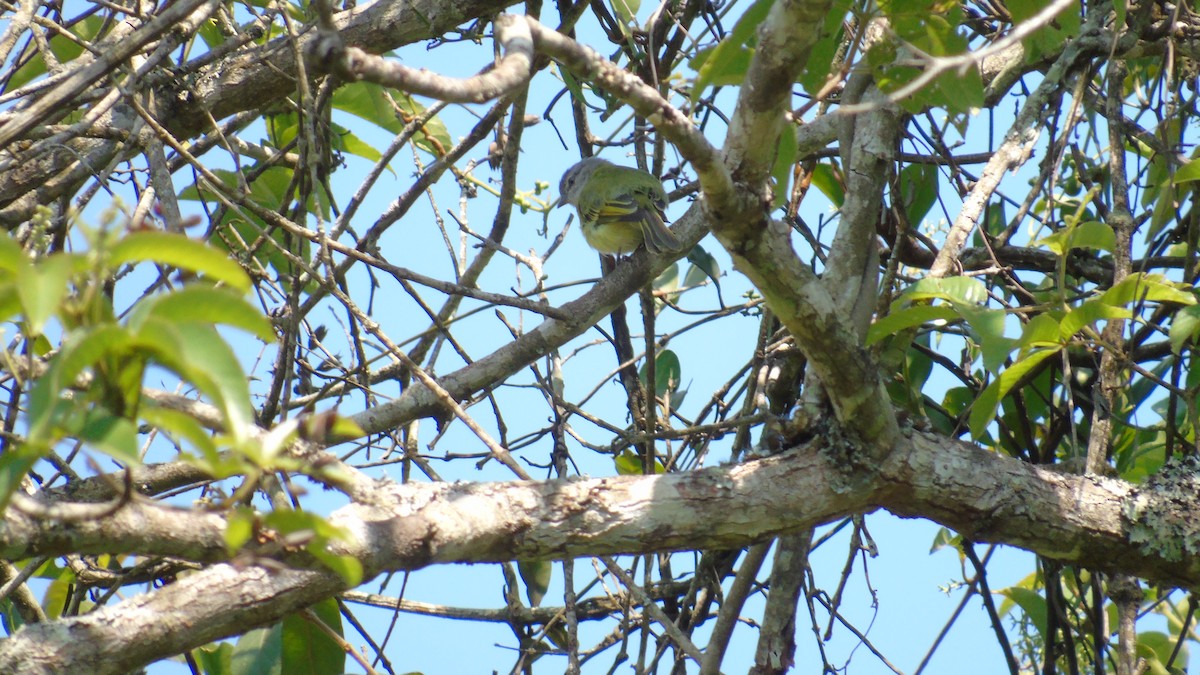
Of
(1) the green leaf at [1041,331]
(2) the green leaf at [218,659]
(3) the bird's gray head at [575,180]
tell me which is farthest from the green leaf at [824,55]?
(3) the bird's gray head at [575,180]

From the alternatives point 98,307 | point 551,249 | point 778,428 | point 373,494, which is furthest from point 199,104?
point 98,307

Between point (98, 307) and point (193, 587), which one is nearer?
point (98, 307)

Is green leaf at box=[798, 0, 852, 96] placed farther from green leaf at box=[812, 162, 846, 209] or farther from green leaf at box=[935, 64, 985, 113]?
green leaf at box=[812, 162, 846, 209]

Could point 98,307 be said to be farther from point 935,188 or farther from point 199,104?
point 935,188

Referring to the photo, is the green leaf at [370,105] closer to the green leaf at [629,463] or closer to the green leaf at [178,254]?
the green leaf at [629,463]

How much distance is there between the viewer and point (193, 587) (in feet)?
6.15

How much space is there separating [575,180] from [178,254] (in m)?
5.70

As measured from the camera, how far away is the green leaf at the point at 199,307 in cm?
111

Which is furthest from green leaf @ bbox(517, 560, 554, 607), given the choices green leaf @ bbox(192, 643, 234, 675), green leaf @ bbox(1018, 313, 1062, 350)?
green leaf @ bbox(1018, 313, 1062, 350)

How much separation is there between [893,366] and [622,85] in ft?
4.89

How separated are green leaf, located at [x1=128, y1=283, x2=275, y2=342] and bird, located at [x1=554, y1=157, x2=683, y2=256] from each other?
3.31 m

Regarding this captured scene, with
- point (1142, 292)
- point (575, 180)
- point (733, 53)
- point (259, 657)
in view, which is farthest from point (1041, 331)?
point (575, 180)

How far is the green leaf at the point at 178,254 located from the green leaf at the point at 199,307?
0.02m

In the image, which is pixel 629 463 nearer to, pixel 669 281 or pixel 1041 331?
pixel 669 281
